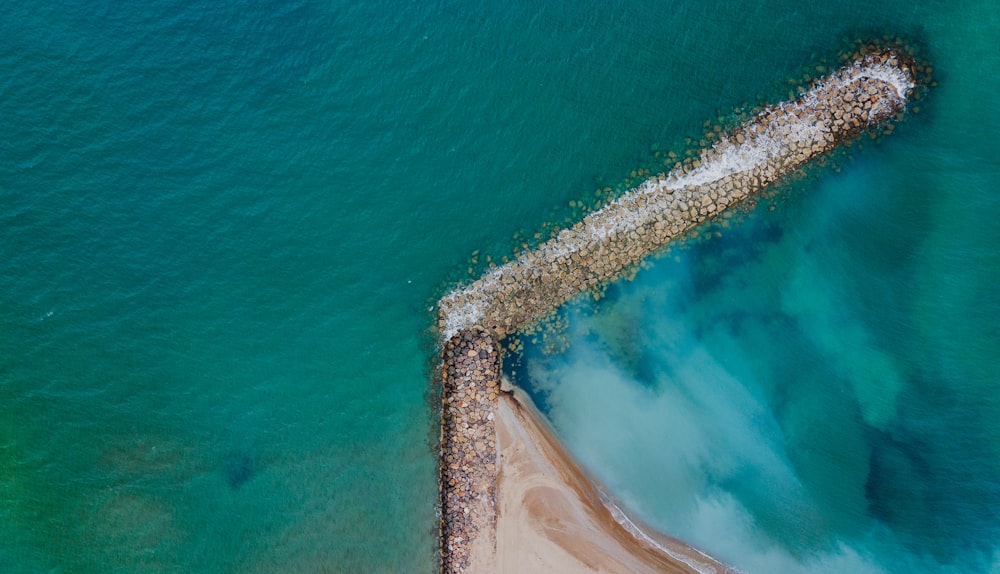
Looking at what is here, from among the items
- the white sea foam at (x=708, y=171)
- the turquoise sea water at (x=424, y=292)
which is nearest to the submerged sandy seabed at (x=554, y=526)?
the turquoise sea water at (x=424, y=292)

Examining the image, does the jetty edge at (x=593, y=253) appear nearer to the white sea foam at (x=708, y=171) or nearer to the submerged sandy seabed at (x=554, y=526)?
the white sea foam at (x=708, y=171)

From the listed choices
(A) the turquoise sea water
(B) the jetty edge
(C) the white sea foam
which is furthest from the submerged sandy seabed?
(C) the white sea foam

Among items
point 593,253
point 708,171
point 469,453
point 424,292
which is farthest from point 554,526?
point 708,171

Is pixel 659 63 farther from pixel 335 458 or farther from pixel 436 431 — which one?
pixel 335 458

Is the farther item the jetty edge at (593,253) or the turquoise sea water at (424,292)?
the jetty edge at (593,253)

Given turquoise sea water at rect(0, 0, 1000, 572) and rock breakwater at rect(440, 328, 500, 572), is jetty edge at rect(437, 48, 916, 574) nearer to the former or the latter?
rock breakwater at rect(440, 328, 500, 572)

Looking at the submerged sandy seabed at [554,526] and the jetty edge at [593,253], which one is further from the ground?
the jetty edge at [593,253]
